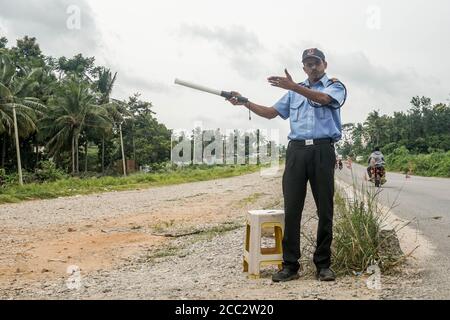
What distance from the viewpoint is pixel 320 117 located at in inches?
148

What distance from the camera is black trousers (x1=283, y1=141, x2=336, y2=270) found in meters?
3.75

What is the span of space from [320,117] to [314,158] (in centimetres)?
33

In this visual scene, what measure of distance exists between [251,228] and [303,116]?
1.10 meters

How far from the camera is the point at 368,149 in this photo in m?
75.2

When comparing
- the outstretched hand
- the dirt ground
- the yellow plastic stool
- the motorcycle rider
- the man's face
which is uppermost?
the man's face

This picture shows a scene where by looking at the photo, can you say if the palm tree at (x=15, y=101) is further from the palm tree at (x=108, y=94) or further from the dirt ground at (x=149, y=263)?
the dirt ground at (x=149, y=263)

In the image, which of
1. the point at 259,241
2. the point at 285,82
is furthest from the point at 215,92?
the point at 259,241

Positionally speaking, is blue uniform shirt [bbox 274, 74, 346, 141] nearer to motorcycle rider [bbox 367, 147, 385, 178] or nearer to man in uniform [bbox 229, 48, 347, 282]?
man in uniform [bbox 229, 48, 347, 282]

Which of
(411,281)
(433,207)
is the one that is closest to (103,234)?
(411,281)

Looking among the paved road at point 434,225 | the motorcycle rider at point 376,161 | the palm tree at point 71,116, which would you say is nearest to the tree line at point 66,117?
the palm tree at point 71,116

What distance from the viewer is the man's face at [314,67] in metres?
3.83

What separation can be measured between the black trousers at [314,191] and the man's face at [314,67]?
0.58 metres

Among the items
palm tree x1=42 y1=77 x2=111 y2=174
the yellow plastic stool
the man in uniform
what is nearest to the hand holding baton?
the man in uniform
